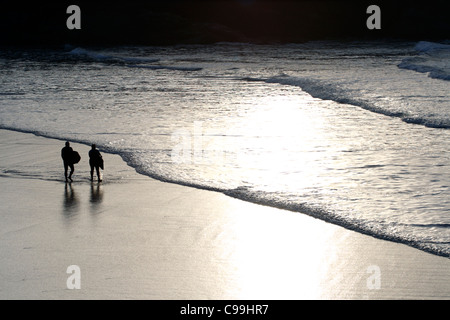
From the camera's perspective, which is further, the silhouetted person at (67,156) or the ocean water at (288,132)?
the silhouetted person at (67,156)

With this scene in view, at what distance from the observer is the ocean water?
8.30 meters

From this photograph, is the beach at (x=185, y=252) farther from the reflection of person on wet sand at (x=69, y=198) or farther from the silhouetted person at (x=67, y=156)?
the silhouetted person at (x=67, y=156)

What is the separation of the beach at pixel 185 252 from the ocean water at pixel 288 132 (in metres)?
0.55

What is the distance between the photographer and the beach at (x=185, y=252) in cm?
568

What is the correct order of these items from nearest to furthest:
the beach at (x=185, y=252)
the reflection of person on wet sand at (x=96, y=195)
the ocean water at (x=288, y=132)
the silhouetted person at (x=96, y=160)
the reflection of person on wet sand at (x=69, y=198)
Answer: the beach at (x=185, y=252) → the reflection of person on wet sand at (x=69, y=198) → the ocean water at (x=288, y=132) → the reflection of person on wet sand at (x=96, y=195) → the silhouetted person at (x=96, y=160)

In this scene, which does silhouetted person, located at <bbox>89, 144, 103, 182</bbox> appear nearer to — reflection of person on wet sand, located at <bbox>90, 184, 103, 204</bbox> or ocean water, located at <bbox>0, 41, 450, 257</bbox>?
reflection of person on wet sand, located at <bbox>90, 184, 103, 204</bbox>

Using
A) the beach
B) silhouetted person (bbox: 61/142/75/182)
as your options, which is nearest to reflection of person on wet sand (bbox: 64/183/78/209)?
the beach

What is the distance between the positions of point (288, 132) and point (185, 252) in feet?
22.8

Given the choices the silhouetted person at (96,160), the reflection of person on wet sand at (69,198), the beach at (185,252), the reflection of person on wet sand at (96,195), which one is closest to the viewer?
the beach at (185,252)

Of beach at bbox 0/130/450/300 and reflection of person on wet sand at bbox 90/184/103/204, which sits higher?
reflection of person on wet sand at bbox 90/184/103/204

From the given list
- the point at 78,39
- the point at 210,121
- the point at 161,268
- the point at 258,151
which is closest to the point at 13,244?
the point at 161,268

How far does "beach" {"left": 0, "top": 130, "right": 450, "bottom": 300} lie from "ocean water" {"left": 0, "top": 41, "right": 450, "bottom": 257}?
0.55 meters

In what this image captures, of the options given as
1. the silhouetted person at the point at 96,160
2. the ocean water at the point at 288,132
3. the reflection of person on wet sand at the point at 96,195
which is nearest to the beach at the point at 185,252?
the reflection of person on wet sand at the point at 96,195

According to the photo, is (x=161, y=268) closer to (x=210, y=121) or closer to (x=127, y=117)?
(x=210, y=121)
